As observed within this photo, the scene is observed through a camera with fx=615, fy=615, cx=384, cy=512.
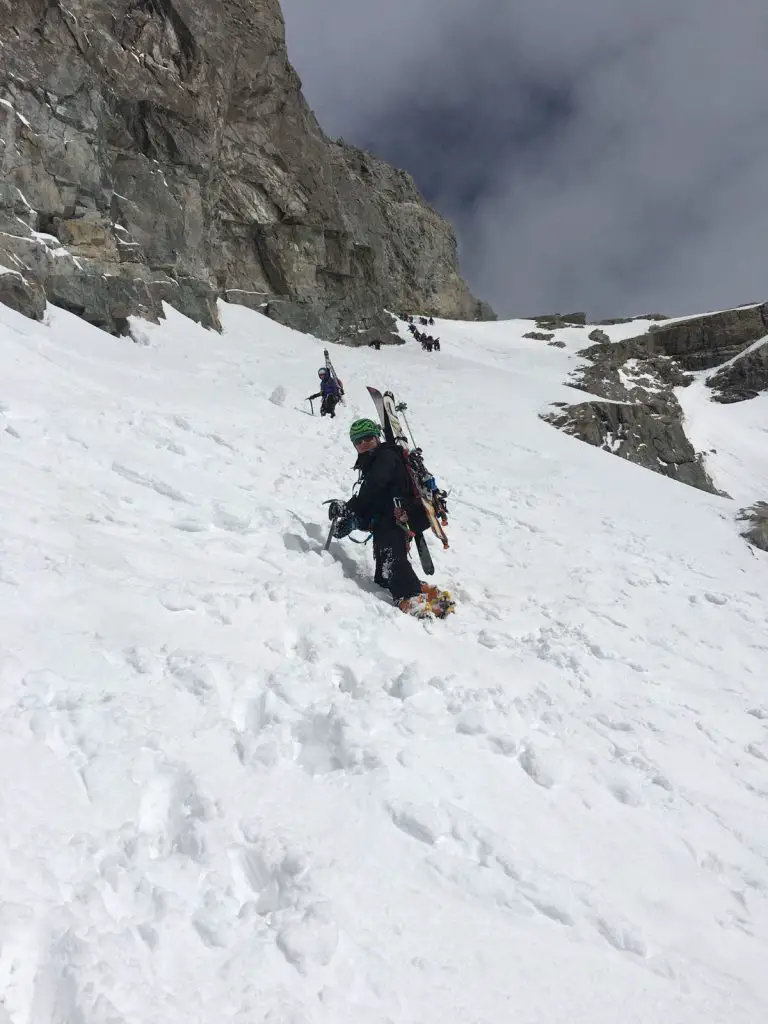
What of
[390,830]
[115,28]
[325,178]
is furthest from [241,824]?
[325,178]

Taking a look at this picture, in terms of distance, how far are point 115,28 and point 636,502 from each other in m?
39.4

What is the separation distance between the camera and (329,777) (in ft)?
10.9

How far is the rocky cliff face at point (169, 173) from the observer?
21.9 meters

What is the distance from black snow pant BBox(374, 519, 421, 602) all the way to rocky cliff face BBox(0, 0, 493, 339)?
12.2 meters

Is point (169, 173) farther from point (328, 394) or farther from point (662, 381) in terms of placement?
point (662, 381)

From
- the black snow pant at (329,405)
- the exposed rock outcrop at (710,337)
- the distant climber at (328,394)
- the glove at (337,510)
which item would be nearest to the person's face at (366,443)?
the glove at (337,510)

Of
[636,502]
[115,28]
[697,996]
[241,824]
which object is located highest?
[115,28]

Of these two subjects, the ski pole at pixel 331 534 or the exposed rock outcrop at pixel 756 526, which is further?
the exposed rock outcrop at pixel 756 526

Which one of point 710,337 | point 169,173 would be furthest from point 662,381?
point 169,173

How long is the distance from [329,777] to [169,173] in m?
38.7

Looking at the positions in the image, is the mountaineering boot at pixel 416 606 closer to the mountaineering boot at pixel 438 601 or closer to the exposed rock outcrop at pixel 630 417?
the mountaineering boot at pixel 438 601

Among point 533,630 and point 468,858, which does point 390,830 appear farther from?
point 533,630

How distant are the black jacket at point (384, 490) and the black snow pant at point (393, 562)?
0.40ft

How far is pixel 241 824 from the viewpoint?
2.85 m
